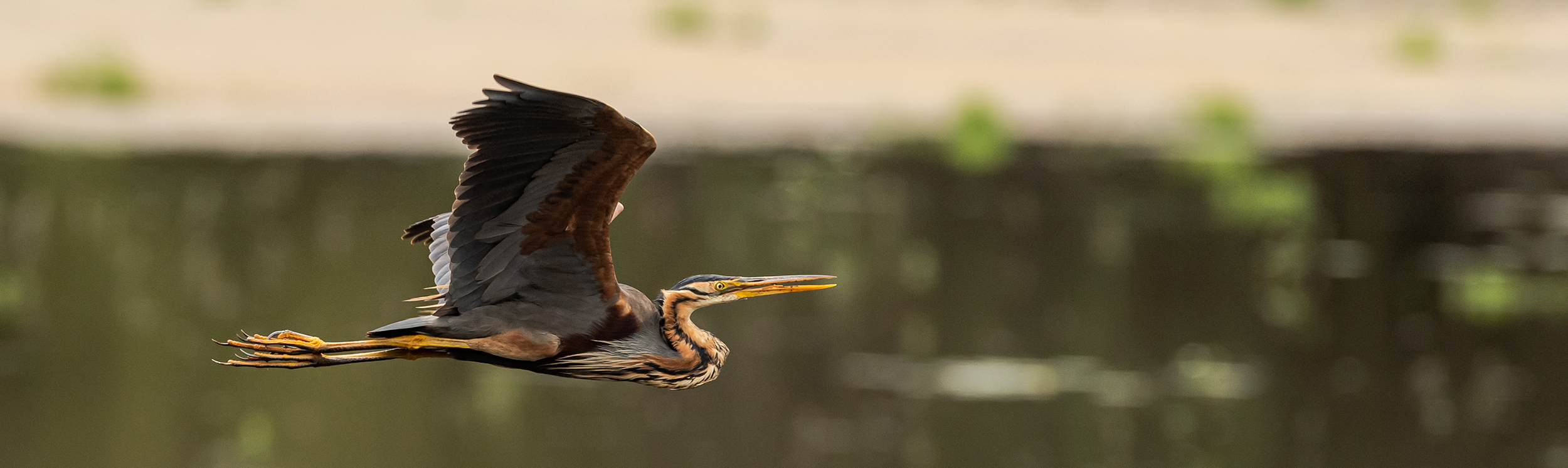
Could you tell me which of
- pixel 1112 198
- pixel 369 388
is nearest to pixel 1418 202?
pixel 1112 198

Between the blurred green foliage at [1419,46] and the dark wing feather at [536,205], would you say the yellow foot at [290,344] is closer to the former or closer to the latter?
the dark wing feather at [536,205]

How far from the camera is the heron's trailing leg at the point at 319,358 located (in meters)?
1.86

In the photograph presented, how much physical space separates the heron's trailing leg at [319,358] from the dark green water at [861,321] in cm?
774

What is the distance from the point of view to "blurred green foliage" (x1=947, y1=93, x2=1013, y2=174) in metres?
16.9

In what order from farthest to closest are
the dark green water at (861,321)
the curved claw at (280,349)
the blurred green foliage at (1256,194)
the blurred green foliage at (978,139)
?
the blurred green foliage at (978,139) < the blurred green foliage at (1256,194) < the dark green water at (861,321) < the curved claw at (280,349)

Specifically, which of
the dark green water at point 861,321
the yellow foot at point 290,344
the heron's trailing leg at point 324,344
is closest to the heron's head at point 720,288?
the heron's trailing leg at point 324,344

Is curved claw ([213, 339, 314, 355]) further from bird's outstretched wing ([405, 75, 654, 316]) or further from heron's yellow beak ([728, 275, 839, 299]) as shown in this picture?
heron's yellow beak ([728, 275, 839, 299])

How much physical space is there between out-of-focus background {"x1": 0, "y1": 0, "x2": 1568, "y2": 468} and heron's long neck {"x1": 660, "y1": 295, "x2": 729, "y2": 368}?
7539 mm

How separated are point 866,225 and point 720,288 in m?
12.3

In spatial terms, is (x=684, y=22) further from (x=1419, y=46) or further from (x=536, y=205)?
(x=536, y=205)

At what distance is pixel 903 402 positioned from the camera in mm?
10719

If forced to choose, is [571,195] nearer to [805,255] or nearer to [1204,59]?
[805,255]

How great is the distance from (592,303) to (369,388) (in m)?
9.96

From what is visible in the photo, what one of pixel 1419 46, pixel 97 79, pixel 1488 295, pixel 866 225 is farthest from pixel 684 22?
pixel 1488 295
